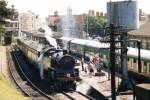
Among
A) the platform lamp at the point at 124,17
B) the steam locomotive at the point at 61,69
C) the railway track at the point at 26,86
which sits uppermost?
the platform lamp at the point at 124,17

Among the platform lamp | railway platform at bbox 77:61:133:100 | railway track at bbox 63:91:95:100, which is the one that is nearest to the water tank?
the platform lamp

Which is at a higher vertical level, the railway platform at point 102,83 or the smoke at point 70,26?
the smoke at point 70,26

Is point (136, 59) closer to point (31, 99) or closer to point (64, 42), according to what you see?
point (31, 99)

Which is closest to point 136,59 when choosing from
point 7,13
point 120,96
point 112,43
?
point 120,96

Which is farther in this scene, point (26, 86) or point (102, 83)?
point (26, 86)

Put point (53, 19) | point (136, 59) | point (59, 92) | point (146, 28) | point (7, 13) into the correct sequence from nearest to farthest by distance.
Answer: point (59, 92) → point (136, 59) → point (7, 13) → point (146, 28) → point (53, 19)

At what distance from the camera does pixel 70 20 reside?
136250 mm

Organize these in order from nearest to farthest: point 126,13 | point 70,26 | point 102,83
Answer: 1. point 126,13
2. point 102,83
3. point 70,26

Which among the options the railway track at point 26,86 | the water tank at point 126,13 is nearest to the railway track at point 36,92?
the railway track at point 26,86

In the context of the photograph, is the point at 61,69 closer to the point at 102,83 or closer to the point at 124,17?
the point at 102,83

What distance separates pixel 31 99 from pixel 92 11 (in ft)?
384

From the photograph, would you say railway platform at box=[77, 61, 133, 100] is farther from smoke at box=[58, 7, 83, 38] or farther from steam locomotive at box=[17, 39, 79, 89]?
smoke at box=[58, 7, 83, 38]

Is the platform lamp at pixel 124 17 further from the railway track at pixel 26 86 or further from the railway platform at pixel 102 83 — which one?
the railway track at pixel 26 86

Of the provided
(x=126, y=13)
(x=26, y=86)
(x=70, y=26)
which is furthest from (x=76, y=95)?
(x=70, y=26)
